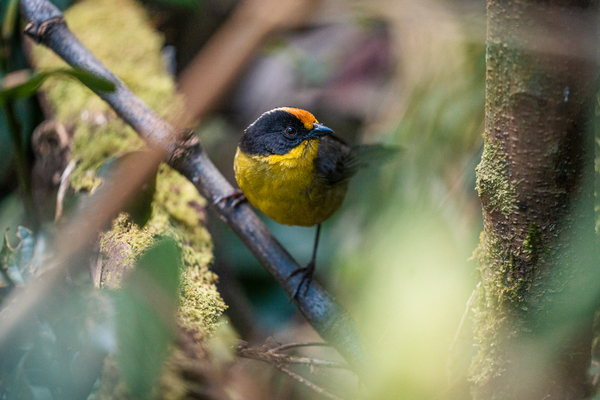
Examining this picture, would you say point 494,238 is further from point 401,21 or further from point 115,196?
point 401,21

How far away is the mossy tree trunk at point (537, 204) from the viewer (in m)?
1.08

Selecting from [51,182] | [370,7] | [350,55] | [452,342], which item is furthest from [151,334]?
[350,55]

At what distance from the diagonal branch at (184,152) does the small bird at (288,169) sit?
248 mm

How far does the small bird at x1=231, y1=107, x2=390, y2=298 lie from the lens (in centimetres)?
240

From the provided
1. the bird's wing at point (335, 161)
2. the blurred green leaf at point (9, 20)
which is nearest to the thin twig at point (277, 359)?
the bird's wing at point (335, 161)

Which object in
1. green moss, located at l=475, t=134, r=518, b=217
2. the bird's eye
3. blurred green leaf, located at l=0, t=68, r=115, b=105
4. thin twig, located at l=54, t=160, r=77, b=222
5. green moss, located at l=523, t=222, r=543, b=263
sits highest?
blurred green leaf, located at l=0, t=68, r=115, b=105

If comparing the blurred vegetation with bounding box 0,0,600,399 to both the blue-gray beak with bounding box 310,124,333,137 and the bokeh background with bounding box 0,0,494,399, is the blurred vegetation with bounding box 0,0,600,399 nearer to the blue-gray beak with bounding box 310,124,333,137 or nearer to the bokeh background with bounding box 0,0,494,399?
the bokeh background with bounding box 0,0,494,399

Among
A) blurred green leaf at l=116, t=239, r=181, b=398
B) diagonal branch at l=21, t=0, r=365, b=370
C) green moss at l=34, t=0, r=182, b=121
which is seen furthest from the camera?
green moss at l=34, t=0, r=182, b=121

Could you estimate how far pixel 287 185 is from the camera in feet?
7.90

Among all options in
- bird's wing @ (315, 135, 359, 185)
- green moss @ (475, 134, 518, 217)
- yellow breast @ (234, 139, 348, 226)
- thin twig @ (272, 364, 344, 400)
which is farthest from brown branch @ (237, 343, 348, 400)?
bird's wing @ (315, 135, 359, 185)

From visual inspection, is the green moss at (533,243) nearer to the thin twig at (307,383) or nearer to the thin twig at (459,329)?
the thin twig at (459,329)

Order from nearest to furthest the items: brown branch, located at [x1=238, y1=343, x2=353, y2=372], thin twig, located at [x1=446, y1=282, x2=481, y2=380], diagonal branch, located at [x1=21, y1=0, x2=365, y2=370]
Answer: brown branch, located at [x1=238, y1=343, x2=353, y2=372] < thin twig, located at [x1=446, y1=282, x2=481, y2=380] < diagonal branch, located at [x1=21, y1=0, x2=365, y2=370]

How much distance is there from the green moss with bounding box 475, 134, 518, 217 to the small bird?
117 cm

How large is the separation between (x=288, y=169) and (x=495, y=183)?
4.26 ft
